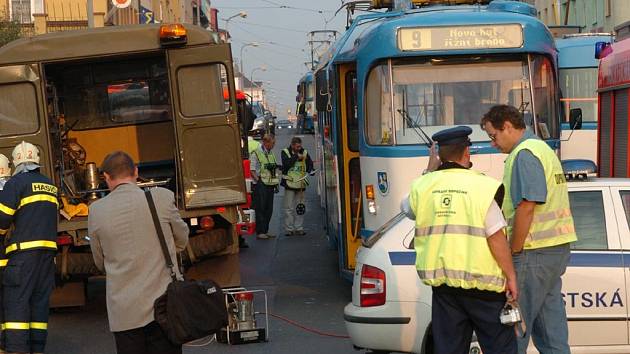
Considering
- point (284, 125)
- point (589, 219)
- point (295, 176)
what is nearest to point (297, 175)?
point (295, 176)

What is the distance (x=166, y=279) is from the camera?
638 centimetres

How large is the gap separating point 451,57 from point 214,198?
9.24ft

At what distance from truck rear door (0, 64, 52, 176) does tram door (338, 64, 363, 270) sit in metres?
3.25

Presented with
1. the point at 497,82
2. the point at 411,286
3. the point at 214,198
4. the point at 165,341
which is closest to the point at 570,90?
the point at 497,82

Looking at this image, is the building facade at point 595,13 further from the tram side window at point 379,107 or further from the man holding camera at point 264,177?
the tram side window at point 379,107

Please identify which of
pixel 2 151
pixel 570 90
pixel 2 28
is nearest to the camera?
pixel 2 151

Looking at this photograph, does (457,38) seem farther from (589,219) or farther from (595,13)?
(595,13)

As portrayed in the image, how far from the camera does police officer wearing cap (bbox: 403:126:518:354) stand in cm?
589

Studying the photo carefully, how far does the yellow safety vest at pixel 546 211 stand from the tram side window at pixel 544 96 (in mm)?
4872

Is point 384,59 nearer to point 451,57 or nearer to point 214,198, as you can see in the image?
point 451,57

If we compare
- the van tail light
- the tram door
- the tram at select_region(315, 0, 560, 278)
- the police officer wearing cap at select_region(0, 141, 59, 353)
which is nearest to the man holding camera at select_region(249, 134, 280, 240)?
the tram door

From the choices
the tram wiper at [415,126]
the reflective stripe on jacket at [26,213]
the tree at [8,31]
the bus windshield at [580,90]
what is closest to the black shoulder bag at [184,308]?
the reflective stripe on jacket at [26,213]

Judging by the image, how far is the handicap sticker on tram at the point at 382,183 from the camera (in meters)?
11.5

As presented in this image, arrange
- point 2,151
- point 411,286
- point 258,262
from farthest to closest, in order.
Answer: point 258,262 < point 2,151 < point 411,286
